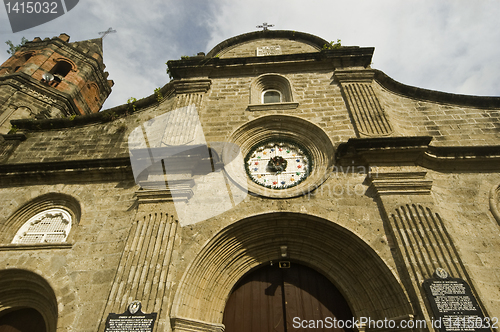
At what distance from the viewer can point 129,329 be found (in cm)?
463

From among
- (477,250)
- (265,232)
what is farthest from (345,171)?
(477,250)

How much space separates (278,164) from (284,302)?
3.04 m

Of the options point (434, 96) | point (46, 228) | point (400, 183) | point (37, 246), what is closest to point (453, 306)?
point (400, 183)

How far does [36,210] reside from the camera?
716 cm

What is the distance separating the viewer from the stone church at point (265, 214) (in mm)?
5074

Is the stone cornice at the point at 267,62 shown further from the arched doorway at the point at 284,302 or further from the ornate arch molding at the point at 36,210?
the arched doorway at the point at 284,302

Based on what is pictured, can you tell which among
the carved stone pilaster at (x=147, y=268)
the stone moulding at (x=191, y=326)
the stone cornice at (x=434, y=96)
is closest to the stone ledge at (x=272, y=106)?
the stone cornice at (x=434, y=96)

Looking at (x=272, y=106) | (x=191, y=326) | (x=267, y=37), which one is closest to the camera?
(x=191, y=326)

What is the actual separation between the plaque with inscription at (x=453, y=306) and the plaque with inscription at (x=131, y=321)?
172 inches

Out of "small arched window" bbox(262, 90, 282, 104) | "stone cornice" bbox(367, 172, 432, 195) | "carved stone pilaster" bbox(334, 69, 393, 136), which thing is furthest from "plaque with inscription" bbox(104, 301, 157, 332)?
"small arched window" bbox(262, 90, 282, 104)

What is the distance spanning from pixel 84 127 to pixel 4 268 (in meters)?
4.56

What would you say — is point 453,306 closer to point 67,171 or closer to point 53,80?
point 67,171

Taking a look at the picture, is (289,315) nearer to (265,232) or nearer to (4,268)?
(265,232)


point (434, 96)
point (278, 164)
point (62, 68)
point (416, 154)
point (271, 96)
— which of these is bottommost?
point (416, 154)
